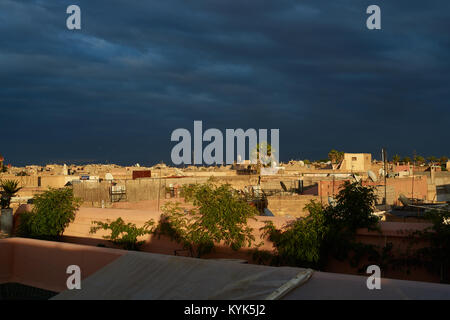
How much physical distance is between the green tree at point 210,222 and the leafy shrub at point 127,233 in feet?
1.37

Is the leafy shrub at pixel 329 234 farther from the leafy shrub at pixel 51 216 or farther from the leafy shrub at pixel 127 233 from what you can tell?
the leafy shrub at pixel 51 216

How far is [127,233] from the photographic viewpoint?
9859 mm

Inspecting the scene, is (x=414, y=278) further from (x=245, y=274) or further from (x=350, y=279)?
(x=245, y=274)

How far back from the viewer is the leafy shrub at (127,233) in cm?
973

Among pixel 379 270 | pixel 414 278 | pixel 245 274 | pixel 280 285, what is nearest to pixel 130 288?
pixel 245 274

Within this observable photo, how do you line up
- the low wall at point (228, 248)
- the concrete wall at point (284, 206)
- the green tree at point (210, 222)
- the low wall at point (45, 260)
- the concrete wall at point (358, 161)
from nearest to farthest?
the low wall at point (228, 248), the low wall at point (45, 260), the green tree at point (210, 222), the concrete wall at point (284, 206), the concrete wall at point (358, 161)

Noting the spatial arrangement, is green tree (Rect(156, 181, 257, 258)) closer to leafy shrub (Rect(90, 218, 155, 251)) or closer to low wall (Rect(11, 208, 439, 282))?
low wall (Rect(11, 208, 439, 282))

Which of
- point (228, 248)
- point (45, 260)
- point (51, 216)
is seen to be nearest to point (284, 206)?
point (228, 248)

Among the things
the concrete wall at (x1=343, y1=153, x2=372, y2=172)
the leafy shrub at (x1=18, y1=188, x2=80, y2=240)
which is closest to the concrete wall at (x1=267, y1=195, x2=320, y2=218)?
the leafy shrub at (x1=18, y1=188, x2=80, y2=240)

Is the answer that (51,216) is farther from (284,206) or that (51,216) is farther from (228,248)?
(284,206)

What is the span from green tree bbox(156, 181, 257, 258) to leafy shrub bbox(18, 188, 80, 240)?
3046 millimetres

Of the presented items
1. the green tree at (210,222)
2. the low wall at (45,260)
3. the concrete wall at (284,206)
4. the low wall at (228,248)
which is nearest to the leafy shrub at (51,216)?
the low wall at (228,248)
